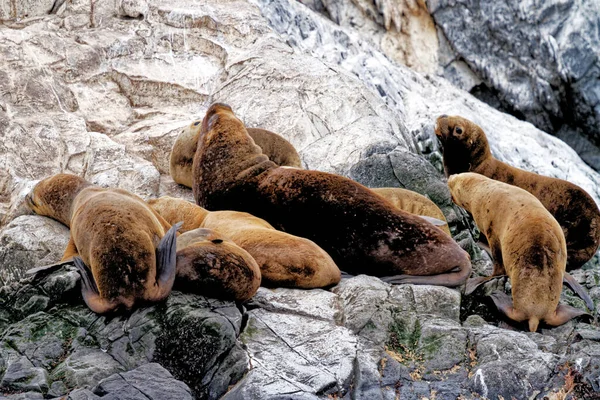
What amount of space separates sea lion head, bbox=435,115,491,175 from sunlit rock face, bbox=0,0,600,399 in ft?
1.51

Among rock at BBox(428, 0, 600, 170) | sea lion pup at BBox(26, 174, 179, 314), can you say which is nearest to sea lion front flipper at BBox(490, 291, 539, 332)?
sea lion pup at BBox(26, 174, 179, 314)

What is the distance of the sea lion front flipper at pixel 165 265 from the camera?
586cm

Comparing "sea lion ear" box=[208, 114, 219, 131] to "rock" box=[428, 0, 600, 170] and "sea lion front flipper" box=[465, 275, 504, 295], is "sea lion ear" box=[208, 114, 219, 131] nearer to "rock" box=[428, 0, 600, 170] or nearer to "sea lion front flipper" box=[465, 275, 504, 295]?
"sea lion front flipper" box=[465, 275, 504, 295]

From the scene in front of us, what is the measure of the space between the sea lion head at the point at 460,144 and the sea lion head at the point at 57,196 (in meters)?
4.85

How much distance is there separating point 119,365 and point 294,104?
20.1 ft

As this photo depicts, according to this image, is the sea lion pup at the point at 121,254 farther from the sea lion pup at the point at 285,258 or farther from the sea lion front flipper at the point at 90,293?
the sea lion pup at the point at 285,258

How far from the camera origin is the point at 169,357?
18.3ft

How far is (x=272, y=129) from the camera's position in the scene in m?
10.8

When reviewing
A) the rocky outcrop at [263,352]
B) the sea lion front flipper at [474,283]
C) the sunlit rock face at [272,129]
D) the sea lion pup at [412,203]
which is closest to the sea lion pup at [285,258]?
the sunlit rock face at [272,129]

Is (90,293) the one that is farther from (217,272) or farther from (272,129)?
(272,129)

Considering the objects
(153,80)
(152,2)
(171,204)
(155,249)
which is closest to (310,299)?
(155,249)

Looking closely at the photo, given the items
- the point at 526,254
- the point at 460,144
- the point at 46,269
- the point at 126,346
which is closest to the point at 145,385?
the point at 126,346

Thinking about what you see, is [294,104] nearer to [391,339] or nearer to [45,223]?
[45,223]

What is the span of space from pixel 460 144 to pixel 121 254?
630cm
